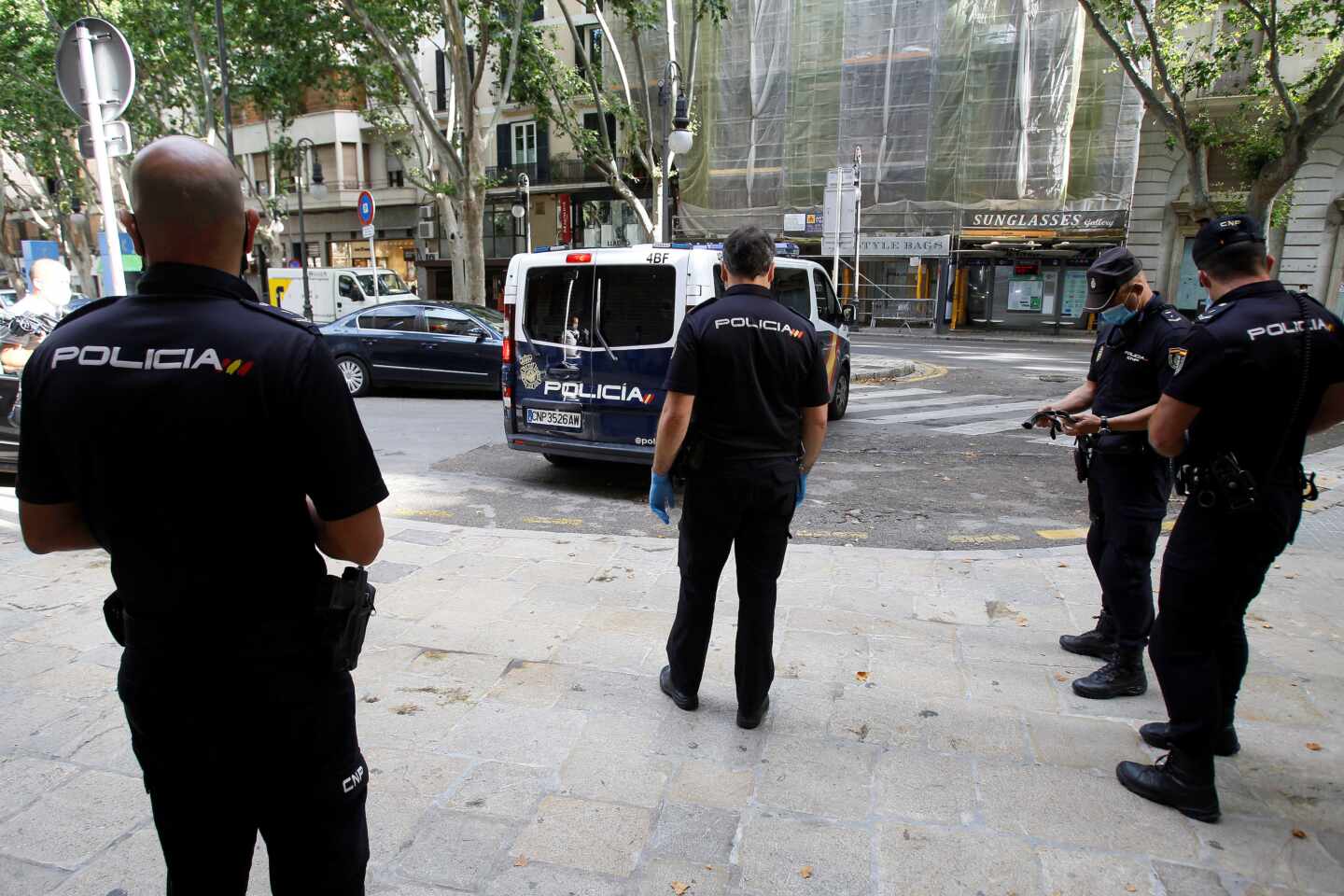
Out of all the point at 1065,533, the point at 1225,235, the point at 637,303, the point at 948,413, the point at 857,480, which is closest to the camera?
the point at 1225,235

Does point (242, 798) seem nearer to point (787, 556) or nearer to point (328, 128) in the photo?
point (787, 556)

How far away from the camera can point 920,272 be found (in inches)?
1077

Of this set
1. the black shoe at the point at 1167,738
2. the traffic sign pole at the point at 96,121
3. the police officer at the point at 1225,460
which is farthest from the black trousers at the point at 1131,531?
the traffic sign pole at the point at 96,121

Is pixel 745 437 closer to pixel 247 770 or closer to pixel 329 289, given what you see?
pixel 247 770

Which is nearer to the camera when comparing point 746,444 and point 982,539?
point 746,444

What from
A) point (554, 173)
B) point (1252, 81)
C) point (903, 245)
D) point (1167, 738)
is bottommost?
point (1167, 738)

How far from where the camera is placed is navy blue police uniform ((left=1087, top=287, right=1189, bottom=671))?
11.0 feet

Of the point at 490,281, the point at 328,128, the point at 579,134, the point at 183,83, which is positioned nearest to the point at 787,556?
the point at 579,134

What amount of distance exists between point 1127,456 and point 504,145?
113 feet

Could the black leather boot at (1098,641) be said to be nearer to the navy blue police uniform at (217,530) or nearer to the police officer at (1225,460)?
the police officer at (1225,460)

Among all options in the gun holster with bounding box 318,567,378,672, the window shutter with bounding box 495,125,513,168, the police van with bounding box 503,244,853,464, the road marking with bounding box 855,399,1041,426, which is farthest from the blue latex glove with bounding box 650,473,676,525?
the window shutter with bounding box 495,125,513,168

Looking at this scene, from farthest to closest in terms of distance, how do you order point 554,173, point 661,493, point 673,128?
point 554,173 < point 673,128 < point 661,493

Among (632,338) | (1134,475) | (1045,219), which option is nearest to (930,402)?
(632,338)

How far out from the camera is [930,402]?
12.0 meters
